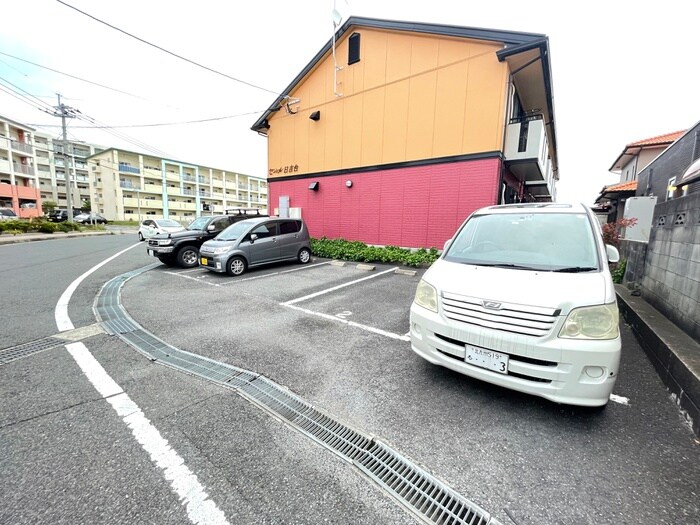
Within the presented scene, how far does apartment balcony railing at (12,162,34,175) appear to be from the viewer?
28950mm

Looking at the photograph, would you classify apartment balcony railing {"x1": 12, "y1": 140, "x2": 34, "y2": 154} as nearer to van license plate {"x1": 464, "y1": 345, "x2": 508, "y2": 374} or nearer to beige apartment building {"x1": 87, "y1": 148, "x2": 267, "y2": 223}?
beige apartment building {"x1": 87, "y1": 148, "x2": 267, "y2": 223}

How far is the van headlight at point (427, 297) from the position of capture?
2.63 m

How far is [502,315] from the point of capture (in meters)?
2.23

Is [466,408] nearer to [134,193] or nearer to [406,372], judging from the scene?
[406,372]

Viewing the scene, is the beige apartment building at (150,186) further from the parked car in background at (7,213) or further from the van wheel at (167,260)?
the van wheel at (167,260)

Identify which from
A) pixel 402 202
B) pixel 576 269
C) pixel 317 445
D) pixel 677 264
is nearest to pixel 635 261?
pixel 677 264

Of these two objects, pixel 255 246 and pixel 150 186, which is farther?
pixel 150 186

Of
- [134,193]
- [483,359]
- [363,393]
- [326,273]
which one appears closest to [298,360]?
[363,393]

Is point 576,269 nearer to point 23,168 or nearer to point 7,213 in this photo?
point 7,213

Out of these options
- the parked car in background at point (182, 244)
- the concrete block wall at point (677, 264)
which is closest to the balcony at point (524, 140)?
the concrete block wall at point (677, 264)

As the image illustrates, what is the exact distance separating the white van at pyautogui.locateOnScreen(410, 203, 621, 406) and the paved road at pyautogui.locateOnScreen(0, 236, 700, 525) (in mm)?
371

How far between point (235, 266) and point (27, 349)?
4276mm

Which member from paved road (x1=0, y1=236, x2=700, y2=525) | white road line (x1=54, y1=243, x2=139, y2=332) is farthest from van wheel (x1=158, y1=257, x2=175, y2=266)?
paved road (x1=0, y1=236, x2=700, y2=525)

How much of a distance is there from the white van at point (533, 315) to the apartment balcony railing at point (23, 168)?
143 feet
